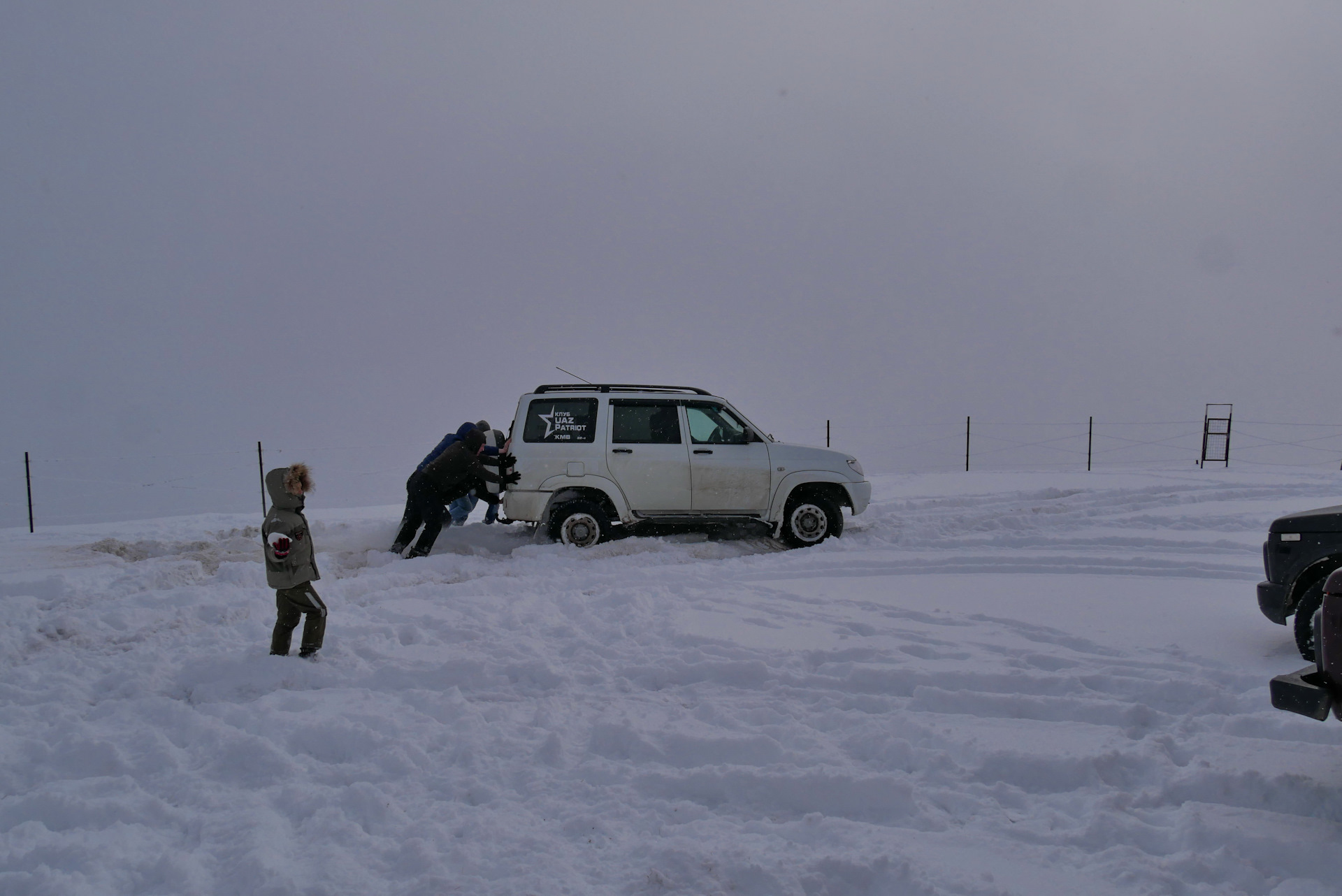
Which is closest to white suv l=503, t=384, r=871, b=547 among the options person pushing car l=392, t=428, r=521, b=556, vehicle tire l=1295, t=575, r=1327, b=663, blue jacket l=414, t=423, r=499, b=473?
person pushing car l=392, t=428, r=521, b=556

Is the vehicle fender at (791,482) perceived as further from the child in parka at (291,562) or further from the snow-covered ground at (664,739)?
the child in parka at (291,562)

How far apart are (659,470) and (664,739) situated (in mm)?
5300

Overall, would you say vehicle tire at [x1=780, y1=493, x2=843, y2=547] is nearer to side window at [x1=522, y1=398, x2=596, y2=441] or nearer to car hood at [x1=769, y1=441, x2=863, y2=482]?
car hood at [x1=769, y1=441, x2=863, y2=482]

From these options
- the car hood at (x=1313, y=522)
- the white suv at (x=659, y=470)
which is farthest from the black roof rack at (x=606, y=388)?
the car hood at (x=1313, y=522)

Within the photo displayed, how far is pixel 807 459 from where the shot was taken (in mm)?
9281

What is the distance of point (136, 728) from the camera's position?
403cm

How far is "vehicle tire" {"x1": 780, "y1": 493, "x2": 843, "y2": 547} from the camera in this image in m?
9.26

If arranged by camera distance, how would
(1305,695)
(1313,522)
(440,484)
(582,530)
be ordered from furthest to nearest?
(582,530) < (440,484) < (1313,522) < (1305,695)

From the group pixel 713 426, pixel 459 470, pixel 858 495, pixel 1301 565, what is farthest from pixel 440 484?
pixel 1301 565

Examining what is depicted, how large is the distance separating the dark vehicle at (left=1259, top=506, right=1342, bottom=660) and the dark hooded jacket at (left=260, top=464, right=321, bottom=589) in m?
5.94

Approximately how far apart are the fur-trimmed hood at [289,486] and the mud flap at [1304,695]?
5.15 metres

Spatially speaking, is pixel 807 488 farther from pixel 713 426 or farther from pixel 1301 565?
pixel 1301 565

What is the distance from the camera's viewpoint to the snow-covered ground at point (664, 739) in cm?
289

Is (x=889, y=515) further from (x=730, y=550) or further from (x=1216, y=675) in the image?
(x=1216, y=675)
